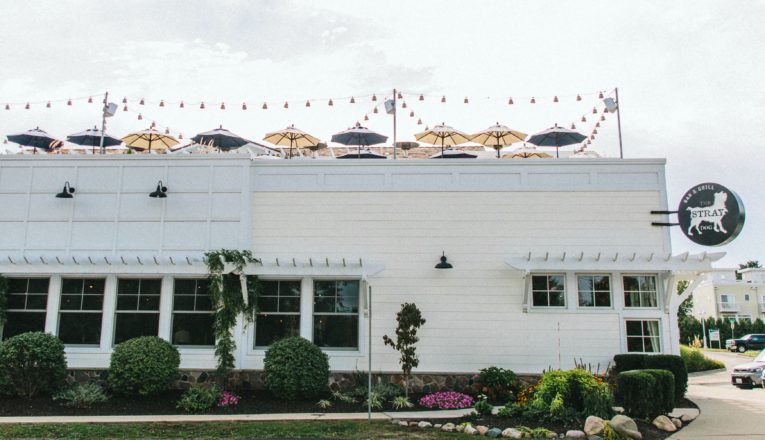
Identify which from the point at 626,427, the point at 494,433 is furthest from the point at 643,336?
the point at 494,433

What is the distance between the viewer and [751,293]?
2226 inches

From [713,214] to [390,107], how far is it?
25.9 ft

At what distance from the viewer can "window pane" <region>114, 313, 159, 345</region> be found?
13438mm

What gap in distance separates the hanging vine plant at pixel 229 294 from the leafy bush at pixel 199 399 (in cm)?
105

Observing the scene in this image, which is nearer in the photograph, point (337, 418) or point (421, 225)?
point (337, 418)

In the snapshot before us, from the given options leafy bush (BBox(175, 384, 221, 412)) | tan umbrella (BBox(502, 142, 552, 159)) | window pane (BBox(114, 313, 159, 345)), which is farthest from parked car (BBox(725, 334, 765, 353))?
window pane (BBox(114, 313, 159, 345))

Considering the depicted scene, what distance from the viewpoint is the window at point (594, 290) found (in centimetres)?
1312

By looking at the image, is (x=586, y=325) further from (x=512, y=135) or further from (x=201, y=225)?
(x=201, y=225)

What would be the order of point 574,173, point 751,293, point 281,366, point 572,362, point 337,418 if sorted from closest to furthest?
point 337,418 < point 281,366 < point 572,362 < point 574,173 < point 751,293

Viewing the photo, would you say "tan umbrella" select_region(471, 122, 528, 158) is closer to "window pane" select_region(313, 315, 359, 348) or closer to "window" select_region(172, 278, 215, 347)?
"window pane" select_region(313, 315, 359, 348)

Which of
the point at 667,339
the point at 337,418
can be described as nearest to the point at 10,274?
the point at 337,418

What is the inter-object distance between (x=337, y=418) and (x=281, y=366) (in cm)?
187

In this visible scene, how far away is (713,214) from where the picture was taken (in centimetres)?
1262

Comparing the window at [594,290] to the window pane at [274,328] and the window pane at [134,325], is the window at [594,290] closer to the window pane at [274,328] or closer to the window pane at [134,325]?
the window pane at [274,328]
